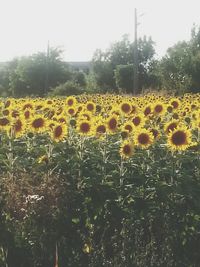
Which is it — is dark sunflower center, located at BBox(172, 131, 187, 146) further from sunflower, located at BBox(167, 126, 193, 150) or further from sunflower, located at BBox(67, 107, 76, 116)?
sunflower, located at BBox(67, 107, 76, 116)

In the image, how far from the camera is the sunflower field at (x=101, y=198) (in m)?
4.72

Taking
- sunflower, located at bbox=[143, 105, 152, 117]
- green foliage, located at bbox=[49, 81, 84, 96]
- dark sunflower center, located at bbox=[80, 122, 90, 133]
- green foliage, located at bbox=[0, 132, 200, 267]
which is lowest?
green foliage, located at bbox=[0, 132, 200, 267]

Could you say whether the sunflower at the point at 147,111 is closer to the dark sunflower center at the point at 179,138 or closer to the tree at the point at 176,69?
the dark sunflower center at the point at 179,138

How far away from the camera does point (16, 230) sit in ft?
16.1

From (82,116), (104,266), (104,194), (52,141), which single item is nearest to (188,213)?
(104,194)

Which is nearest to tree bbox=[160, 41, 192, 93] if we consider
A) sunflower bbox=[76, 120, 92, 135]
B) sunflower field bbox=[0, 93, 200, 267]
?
sunflower bbox=[76, 120, 92, 135]

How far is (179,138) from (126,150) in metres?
0.57

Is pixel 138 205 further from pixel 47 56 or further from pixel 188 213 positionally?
pixel 47 56

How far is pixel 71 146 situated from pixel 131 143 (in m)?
0.77

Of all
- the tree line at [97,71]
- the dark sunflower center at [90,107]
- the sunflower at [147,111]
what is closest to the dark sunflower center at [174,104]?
the sunflower at [147,111]

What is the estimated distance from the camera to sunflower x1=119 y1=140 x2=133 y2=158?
5746 millimetres

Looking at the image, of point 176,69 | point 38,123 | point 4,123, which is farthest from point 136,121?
point 176,69

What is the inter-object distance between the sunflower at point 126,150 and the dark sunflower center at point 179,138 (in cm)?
44

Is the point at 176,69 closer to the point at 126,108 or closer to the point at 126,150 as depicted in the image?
the point at 126,108
